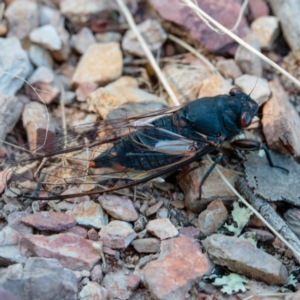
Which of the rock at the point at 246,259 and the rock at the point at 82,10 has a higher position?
the rock at the point at 82,10

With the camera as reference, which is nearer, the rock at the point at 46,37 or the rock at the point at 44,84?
the rock at the point at 44,84

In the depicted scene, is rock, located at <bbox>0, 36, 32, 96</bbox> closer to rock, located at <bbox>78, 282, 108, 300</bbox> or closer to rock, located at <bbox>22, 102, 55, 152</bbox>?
rock, located at <bbox>22, 102, 55, 152</bbox>

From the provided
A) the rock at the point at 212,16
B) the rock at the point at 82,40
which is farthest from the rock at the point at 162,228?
the rock at the point at 82,40

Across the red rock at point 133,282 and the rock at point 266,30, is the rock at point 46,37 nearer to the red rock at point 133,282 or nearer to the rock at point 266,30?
the rock at point 266,30

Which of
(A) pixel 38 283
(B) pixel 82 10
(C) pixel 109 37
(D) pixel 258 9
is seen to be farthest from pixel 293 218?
(B) pixel 82 10

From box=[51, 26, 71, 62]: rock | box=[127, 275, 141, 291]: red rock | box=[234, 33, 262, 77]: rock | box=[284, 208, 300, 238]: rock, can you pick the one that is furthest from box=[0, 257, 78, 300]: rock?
box=[234, 33, 262, 77]: rock

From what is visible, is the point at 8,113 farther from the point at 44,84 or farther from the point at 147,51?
the point at 147,51

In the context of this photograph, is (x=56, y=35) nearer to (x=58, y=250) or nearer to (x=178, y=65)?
(x=178, y=65)
